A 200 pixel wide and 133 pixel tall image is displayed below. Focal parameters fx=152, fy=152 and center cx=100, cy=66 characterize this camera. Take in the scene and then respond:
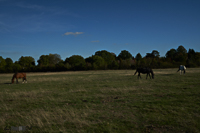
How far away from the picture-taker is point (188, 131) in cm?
496

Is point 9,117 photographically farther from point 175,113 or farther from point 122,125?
point 175,113

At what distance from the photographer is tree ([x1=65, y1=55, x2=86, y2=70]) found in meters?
80.1

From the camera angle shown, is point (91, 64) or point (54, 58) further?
point (54, 58)

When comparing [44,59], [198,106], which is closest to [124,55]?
[44,59]

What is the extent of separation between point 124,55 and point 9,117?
114 meters

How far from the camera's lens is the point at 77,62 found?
8669 centimetres

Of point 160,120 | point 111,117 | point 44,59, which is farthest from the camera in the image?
point 44,59

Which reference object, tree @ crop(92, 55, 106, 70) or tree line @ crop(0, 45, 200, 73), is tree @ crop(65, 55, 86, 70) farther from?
tree @ crop(92, 55, 106, 70)

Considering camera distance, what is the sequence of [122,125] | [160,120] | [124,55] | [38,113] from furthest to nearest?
[124,55]
[38,113]
[160,120]
[122,125]

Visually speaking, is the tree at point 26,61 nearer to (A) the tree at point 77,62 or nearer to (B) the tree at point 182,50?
(A) the tree at point 77,62

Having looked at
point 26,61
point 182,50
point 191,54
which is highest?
point 182,50

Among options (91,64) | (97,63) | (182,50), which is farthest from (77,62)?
(182,50)

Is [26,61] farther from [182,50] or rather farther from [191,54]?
[182,50]

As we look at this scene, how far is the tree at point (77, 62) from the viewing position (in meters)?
80.1
